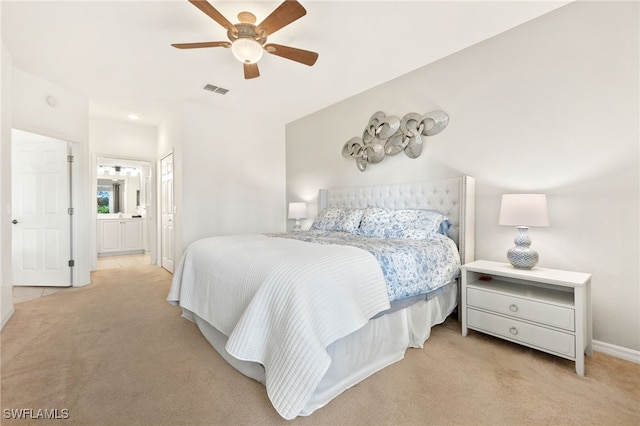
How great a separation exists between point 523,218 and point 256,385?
2.17m

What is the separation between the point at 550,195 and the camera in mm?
2318

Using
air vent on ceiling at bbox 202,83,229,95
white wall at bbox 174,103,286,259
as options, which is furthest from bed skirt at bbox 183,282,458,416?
air vent on ceiling at bbox 202,83,229,95

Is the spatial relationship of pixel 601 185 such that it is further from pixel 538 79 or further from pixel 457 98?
pixel 457 98

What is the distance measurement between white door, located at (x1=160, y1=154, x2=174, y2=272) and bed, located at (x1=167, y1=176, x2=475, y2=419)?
2.42 metres

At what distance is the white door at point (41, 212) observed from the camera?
3.82m

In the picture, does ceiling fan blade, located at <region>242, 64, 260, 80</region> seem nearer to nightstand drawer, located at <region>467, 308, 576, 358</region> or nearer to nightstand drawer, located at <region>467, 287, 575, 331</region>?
nightstand drawer, located at <region>467, 287, 575, 331</region>

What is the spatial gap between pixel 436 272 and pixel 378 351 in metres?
0.81

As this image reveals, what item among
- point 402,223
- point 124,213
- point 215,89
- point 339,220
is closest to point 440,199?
point 402,223

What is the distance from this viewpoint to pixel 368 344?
180 cm

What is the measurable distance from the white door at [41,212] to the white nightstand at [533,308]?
4970 millimetres

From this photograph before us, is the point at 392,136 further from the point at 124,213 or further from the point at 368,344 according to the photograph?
the point at 124,213

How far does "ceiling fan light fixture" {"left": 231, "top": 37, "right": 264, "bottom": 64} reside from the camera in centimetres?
213

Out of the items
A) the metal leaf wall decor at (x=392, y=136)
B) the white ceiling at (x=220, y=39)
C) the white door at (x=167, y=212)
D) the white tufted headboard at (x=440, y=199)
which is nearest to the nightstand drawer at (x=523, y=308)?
the white tufted headboard at (x=440, y=199)

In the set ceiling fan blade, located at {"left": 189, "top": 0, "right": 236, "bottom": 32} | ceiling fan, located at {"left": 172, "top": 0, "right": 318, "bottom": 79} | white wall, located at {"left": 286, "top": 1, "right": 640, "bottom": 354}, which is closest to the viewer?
Answer: ceiling fan blade, located at {"left": 189, "top": 0, "right": 236, "bottom": 32}
